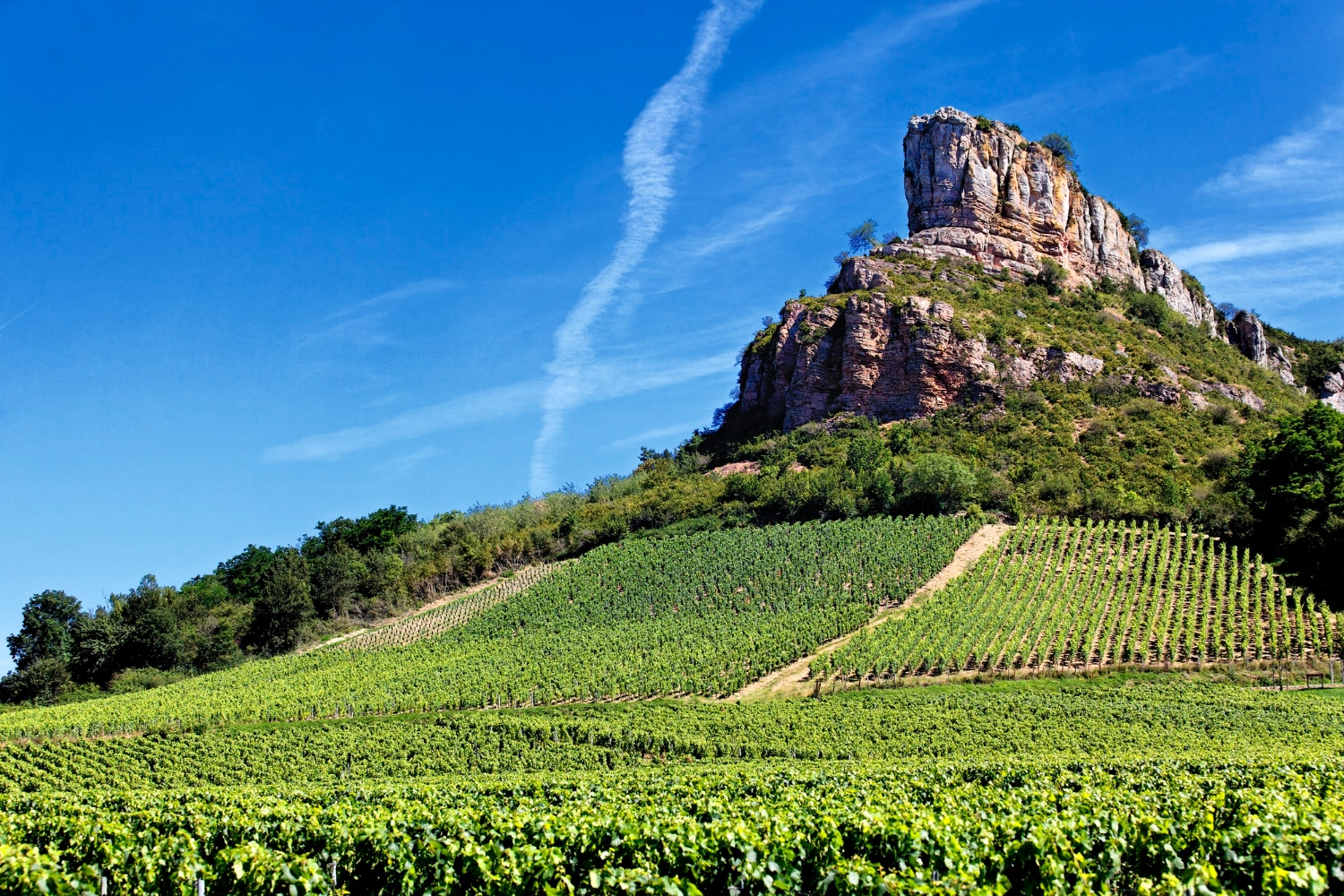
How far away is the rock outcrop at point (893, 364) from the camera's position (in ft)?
246

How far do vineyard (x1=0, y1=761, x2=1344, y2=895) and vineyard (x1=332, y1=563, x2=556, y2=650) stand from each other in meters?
41.7

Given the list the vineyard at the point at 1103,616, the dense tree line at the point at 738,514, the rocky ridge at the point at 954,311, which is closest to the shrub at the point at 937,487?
the dense tree line at the point at 738,514

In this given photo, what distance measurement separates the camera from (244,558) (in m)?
97.4

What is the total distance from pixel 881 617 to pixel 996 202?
62071 millimetres

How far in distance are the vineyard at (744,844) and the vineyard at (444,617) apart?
137 feet

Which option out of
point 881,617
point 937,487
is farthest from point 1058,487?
point 881,617

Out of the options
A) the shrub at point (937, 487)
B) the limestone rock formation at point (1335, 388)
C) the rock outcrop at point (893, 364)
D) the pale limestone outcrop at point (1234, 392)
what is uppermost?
the rock outcrop at point (893, 364)

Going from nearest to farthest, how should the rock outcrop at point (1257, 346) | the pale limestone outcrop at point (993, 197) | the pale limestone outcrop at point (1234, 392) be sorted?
the pale limestone outcrop at point (1234, 392) < the pale limestone outcrop at point (993, 197) < the rock outcrop at point (1257, 346)

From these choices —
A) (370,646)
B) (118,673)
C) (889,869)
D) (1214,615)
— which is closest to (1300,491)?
(1214,615)

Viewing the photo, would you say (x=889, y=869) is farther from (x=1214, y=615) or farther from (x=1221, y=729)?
(x=1214, y=615)

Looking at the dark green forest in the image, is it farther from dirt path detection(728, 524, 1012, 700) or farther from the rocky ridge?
dirt path detection(728, 524, 1012, 700)

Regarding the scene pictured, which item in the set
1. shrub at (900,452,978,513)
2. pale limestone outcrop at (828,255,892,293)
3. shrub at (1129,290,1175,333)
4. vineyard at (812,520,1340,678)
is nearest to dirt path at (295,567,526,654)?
shrub at (900,452,978,513)

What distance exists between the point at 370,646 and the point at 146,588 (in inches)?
876

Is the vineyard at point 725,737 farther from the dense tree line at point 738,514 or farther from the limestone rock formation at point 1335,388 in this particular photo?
the limestone rock formation at point 1335,388
